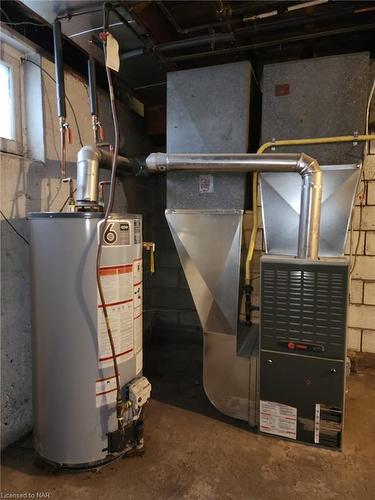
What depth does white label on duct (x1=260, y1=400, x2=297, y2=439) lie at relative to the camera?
1637 mm

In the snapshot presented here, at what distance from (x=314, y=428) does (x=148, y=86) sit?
2.68 metres

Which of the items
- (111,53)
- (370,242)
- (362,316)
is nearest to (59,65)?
(111,53)

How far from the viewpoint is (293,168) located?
1.59 m

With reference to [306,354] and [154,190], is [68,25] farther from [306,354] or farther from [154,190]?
[306,354]

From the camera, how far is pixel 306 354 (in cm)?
158

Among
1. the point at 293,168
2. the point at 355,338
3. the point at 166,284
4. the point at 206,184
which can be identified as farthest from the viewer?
the point at 166,284

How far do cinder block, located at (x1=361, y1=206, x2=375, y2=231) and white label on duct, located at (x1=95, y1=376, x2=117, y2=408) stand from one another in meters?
→ 2.04

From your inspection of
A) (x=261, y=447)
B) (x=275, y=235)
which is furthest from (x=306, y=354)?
(x=275, y=235)

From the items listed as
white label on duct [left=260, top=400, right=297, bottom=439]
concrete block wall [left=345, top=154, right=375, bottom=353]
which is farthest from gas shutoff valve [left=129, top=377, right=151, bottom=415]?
concrete block wall [left=345, top=154, right=375, bottom=353]

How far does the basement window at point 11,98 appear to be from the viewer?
166 centimetres

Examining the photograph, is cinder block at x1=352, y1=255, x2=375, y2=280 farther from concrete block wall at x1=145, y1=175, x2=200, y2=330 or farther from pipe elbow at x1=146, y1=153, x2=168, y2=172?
pipe elbow at x1=146, y1=153, x2=168, y2=172

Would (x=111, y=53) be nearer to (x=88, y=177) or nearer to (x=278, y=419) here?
(x=88, y=177)

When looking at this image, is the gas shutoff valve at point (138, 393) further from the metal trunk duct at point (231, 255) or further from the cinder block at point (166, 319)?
the cinder block at point (166, 319)

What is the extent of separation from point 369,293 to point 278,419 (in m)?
1.29
